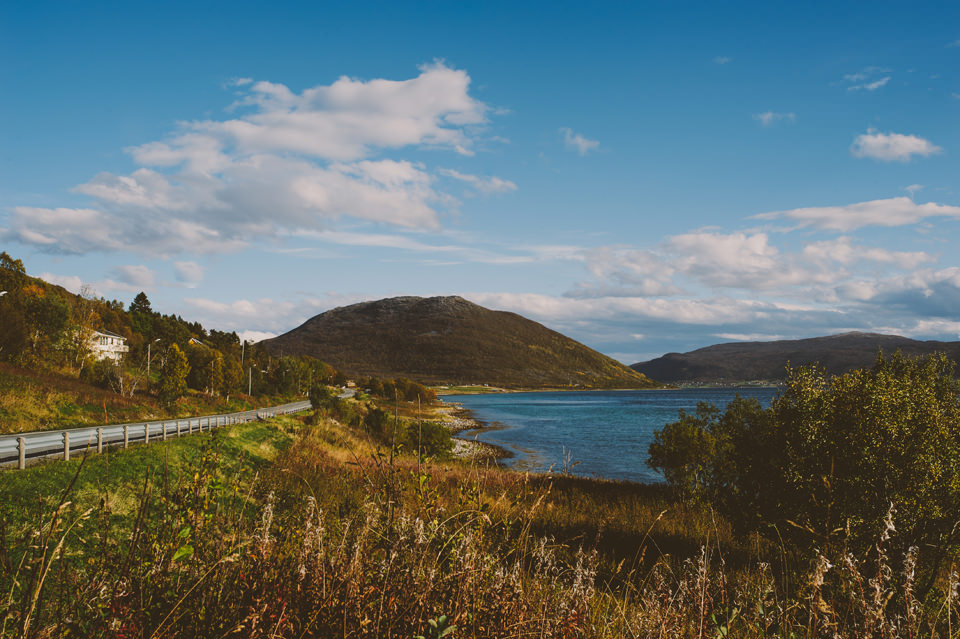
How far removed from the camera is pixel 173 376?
149ft

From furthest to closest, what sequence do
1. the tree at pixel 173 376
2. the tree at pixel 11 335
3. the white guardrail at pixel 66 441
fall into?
the tree at pixel 173 376, the tree at pixel 11 335, the white guardrail at pixel 66 441

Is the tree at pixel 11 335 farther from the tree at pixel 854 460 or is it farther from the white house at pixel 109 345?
the tree at pixel 854 460

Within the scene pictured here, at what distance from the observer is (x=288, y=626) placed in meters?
2.85

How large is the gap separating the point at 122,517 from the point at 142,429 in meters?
19.9

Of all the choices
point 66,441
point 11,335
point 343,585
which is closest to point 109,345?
point 11,335

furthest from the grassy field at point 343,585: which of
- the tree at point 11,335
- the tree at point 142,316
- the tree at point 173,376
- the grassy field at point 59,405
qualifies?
the tree at point 142,316

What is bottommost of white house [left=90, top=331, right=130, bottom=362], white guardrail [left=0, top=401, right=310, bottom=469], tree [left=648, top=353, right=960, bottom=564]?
white guardrail [left=0, top=401, right=310, bottom=469]

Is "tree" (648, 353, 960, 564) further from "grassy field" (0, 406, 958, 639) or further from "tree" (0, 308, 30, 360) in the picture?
"tree" (0, 308, 30, 360)

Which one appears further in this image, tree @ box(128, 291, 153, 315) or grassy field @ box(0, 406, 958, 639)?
tree @ box(128, 291, 153, 315)

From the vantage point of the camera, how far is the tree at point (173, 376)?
43.7 metres

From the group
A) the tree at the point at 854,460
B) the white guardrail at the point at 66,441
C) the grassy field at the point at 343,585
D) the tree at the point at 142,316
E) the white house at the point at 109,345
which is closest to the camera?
the grassy field at the point at 343,585

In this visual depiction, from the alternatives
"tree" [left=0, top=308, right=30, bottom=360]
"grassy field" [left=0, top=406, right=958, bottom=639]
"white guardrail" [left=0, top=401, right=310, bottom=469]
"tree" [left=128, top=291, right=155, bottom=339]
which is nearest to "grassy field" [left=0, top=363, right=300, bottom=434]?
"white guardrail" [left=0, top=401, right=310, bottom=469]

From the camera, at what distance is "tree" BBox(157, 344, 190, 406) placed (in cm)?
4369

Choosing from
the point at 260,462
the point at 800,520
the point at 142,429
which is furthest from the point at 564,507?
the point at 142,429
